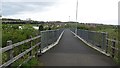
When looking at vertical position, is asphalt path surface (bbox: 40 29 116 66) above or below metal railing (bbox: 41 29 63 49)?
below

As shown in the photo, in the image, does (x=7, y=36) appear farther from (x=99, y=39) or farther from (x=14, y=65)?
(x=99, y=39)

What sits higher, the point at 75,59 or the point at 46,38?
the point at 46,38

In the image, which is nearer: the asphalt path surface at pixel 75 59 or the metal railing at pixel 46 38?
the asphalt path surface at pixel 75 59

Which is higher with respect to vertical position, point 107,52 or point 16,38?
point 16,38

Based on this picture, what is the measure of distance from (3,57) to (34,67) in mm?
1849

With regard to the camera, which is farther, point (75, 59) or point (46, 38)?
point (46, 38)

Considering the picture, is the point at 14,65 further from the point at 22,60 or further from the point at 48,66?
the point at 48,66

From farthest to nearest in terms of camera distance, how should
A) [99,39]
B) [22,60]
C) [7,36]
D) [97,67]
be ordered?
[99,39] → [7,36] → [97,67] → [22,60]

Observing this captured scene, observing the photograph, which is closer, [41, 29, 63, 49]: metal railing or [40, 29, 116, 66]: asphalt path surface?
[40, 29, 116, 66]: asphalt path surface

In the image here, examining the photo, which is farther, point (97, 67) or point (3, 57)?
point (97, 67)

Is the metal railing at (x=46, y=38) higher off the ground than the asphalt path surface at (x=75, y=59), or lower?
higher

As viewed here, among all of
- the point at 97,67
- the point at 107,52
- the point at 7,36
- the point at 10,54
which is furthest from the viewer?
the point at 107,52

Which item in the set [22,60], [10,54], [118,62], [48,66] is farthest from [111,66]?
[10,54]

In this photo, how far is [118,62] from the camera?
12.6 meters
